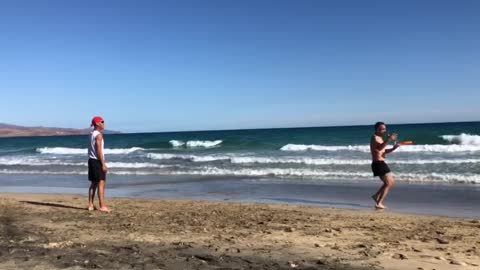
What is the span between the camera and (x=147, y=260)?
4.80 m

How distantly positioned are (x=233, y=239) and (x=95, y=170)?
3416mm

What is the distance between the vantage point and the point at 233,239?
591 cm

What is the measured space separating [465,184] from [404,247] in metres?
7.59

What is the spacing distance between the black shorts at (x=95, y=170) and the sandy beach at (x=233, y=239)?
0.63m

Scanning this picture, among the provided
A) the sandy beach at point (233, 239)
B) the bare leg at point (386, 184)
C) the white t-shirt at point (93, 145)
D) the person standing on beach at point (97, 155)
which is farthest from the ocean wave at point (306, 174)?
the white t-shirt at point (93, 145)

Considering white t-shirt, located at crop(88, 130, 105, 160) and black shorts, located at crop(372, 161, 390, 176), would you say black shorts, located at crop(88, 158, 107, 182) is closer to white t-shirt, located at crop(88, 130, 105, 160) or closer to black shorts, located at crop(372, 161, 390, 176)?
white t-shirt, located at crop(88, 130, 105, 160)

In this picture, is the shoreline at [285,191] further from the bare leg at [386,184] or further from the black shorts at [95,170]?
the black shorts at [95,170]

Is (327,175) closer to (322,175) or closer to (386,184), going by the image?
(322,175)

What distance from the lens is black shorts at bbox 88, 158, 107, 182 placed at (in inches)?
325

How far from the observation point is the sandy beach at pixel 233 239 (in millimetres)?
4762

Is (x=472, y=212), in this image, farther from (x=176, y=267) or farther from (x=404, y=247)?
(x=176, y=267)

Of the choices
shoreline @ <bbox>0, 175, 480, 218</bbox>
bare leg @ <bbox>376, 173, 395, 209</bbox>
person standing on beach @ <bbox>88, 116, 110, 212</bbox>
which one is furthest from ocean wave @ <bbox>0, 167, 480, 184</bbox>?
person standing on beach @ <bbox>88, 116, 110, 212</bbox>

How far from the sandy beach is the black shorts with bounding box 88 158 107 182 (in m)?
0.63

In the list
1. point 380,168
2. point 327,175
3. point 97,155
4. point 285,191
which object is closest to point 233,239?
point 97,155
